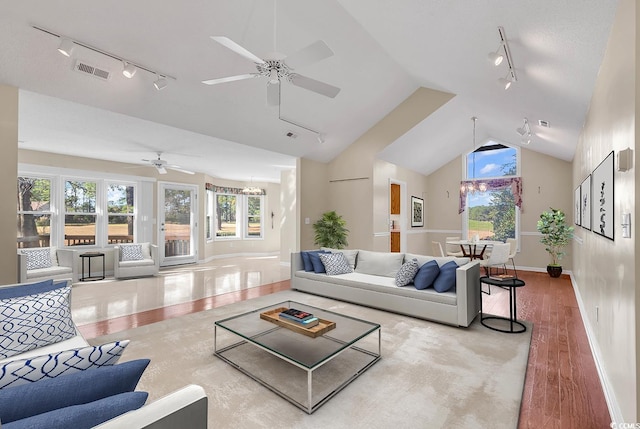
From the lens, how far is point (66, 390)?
984 millimetres

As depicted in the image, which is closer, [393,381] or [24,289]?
[24,289]

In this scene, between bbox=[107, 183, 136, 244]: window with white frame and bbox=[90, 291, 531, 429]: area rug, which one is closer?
bbox=[90, 291, 531, 429]: area rug

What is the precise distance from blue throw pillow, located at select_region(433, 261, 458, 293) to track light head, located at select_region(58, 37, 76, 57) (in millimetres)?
4631

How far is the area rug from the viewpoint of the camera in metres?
1.94

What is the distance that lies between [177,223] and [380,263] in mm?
6042

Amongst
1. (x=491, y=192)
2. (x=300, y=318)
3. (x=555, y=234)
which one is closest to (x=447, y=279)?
(x=300, y=318)

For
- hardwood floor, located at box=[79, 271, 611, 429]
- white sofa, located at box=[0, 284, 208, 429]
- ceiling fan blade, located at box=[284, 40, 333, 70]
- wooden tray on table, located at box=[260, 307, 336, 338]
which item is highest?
ceiling fan blade, located at box=[284, 40, 333, 70]

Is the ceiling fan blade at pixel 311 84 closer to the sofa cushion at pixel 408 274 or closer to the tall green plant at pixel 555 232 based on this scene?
the sofa cushion at pixel 408 274

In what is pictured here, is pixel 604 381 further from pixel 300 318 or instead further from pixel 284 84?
pixel 284 84

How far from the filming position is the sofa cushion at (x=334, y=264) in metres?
4.76

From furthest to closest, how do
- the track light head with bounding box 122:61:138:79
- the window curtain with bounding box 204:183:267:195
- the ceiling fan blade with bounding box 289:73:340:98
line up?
1. the window curtain with bounding box 204:183:267:195
2. the track light head with bounding box 122:61:138:79
3. the ceiling fan blade with bounding box 289:73:340:98

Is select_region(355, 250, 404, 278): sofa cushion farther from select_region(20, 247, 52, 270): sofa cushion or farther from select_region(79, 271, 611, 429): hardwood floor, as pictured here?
select_region(20, 247, 52, 270): sofa cushion

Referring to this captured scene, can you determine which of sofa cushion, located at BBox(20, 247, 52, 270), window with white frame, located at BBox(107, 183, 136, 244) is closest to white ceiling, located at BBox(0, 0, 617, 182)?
window with white frame, located at BBox(107, 183, 136, 244)

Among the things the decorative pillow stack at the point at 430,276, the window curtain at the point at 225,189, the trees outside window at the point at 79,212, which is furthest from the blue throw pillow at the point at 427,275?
the trees outside window at the point at 79,212
